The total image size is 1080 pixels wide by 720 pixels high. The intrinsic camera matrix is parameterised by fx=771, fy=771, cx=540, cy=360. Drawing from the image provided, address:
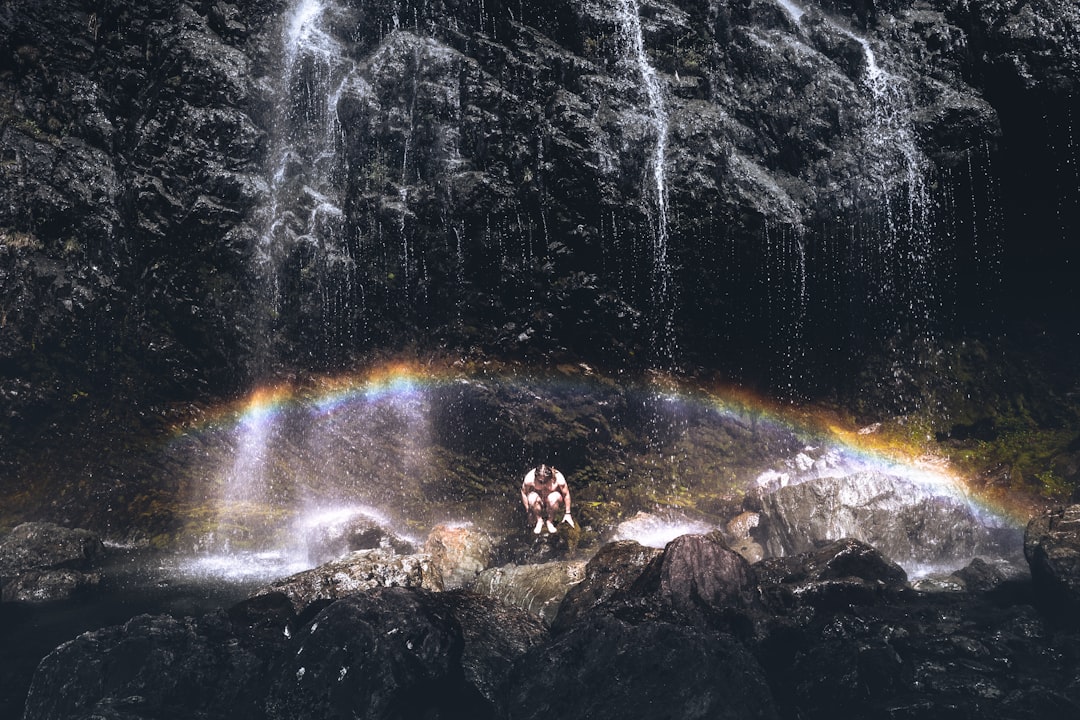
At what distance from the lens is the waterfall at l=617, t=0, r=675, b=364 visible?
53.9 ft

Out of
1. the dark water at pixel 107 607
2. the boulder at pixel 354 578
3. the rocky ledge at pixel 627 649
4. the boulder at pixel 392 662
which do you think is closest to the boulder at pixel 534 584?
the rocky ledge at pixel 627 649

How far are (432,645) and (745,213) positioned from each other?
10.8 metres

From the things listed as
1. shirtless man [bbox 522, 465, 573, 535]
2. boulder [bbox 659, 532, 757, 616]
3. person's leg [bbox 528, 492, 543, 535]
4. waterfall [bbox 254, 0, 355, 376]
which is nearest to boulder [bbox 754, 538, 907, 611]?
boulder [bbox 659, 532, 757, 616]

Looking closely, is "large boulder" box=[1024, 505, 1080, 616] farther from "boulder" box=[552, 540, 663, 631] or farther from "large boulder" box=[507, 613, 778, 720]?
"boulder" box=[552, 540, 663, 631]

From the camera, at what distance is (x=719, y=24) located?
17.1 m

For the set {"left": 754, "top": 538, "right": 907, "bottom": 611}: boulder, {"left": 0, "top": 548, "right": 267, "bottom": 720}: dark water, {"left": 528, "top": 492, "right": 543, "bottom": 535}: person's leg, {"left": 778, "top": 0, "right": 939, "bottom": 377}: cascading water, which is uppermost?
{"left": 778, "top": 0, "right": 939, "bottom": 377}: cascading water

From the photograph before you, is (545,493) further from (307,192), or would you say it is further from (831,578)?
(307,192)

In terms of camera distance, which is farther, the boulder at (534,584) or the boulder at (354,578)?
the boulder at (534,584)

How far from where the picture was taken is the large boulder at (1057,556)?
38.6ft

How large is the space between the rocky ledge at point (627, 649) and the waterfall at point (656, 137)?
6552 mm

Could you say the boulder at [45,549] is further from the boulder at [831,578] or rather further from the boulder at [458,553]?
the boulder at [831,578]

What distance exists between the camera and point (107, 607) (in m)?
13.6

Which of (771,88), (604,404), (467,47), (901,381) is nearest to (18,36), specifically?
(467,47)

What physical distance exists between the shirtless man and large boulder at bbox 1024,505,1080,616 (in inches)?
327
